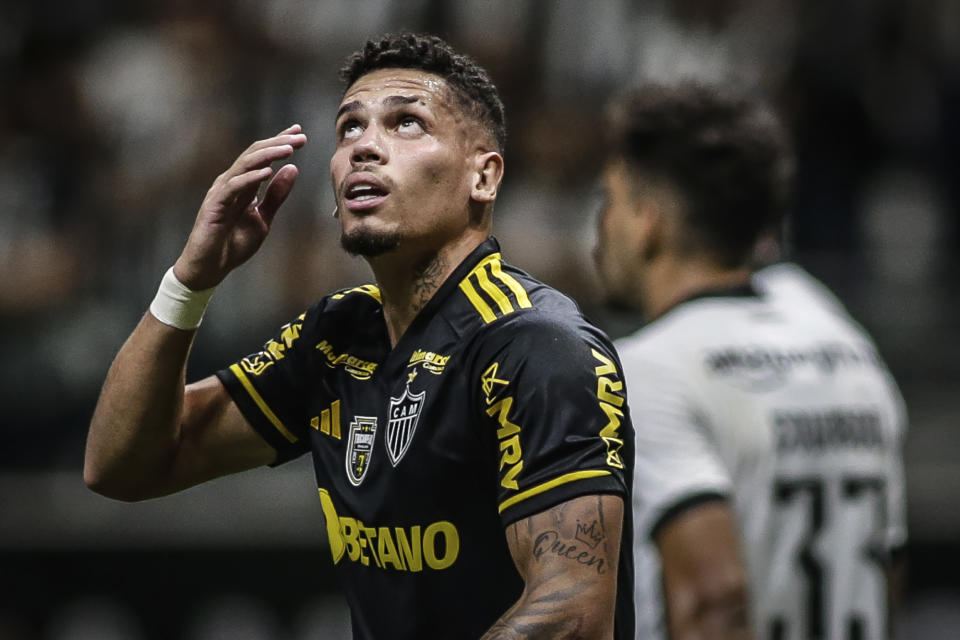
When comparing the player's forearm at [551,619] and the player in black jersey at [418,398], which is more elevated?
the player in black jersey at [418,398]

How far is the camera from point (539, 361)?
2.79 metres

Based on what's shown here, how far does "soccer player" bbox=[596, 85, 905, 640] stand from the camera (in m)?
3.85

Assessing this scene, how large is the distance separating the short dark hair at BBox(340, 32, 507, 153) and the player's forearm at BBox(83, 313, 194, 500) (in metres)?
0.76

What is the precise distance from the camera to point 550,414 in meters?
2.73

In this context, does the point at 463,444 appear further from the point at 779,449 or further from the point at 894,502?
the point at 894,502

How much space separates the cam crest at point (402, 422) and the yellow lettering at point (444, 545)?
0.16m

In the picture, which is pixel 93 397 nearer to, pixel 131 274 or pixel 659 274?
pixel 131 274

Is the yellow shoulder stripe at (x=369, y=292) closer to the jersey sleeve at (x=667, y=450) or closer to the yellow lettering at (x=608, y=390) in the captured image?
the yellow lettering at (x=608, y=390)

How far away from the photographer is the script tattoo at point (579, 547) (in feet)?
8.69

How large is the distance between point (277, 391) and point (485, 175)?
0.70 m

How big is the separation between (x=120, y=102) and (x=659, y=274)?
550cm

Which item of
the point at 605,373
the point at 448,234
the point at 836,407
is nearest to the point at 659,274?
the point at 836,407

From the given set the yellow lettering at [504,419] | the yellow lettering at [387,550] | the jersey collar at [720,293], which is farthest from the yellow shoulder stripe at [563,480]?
the jersey collar at [720,293]

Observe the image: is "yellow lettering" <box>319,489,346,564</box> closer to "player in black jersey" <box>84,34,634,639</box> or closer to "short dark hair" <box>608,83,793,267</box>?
"player in black jersey" <box>84,34,634,639</box>
